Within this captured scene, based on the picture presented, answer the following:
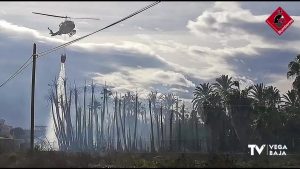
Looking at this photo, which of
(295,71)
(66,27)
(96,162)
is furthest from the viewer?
(295,71)

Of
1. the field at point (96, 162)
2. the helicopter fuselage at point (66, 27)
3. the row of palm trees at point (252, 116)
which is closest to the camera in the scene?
the field at point (96, 162)

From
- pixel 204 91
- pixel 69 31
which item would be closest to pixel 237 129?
pixel 204 91

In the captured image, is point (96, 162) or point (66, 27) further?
point (66, 27)

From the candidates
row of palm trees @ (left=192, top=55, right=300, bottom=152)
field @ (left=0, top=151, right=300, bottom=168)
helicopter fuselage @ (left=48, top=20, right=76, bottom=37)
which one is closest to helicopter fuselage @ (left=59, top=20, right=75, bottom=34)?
helicopter fuselage @ (left=48, top=20, right=76, bottom=37)

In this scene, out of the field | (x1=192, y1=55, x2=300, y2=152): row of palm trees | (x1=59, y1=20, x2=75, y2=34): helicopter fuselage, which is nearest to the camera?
the field

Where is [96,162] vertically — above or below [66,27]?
below

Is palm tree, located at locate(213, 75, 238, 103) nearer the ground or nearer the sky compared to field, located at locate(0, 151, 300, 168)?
nearer the sky

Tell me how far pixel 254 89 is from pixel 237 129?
28.4 ft

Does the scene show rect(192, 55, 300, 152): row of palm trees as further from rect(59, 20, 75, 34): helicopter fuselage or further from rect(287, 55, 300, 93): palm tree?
rect(59, 20, 75, 34): helicopter fuselage

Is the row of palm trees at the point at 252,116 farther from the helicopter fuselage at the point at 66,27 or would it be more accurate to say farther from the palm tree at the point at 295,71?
the helicopter fuselage at the point at 66,27

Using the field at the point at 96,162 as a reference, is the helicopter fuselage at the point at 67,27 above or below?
above

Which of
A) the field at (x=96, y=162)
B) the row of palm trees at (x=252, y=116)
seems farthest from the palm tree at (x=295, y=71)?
the field at (x=96, y=162)

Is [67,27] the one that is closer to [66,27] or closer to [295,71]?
[66,27]

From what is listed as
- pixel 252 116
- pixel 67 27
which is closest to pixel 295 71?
pixel 252 116
